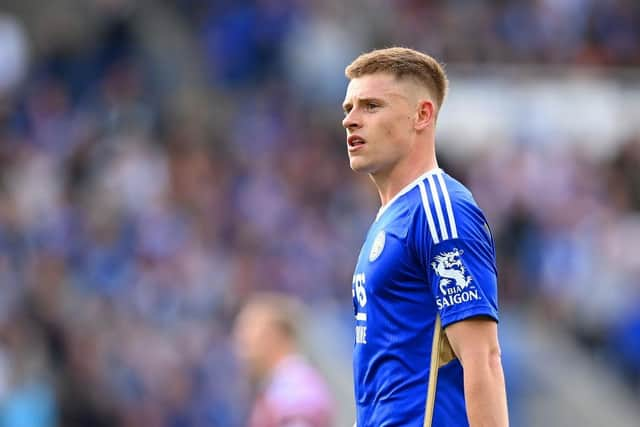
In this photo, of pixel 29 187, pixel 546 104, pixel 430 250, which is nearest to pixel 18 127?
pixel 29 187

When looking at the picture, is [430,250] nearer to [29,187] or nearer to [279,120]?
[29,187]

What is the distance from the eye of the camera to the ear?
15.4 feet

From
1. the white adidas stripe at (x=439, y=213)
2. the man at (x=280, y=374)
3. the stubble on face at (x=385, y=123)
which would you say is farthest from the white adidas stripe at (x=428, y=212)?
the man at (x=280, y=374)

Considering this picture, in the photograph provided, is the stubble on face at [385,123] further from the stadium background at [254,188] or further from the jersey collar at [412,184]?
the stadium background at [254,188]

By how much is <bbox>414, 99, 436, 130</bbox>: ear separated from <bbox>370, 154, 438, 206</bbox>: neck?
113 millimetres

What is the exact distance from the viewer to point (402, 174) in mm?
4703

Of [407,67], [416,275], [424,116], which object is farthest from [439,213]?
[407,67]

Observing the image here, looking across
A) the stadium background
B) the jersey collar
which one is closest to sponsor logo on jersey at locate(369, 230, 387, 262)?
the jersey collar

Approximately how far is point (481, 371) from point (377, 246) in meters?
0.61

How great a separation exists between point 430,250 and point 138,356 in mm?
8419

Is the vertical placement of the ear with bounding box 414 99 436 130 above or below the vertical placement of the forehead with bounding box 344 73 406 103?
below

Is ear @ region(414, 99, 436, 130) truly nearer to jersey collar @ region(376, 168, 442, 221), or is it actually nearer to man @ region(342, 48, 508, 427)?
man @ region(342, 48, 508, 427)

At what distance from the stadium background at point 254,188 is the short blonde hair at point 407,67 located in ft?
24.0

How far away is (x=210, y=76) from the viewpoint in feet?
55.5
